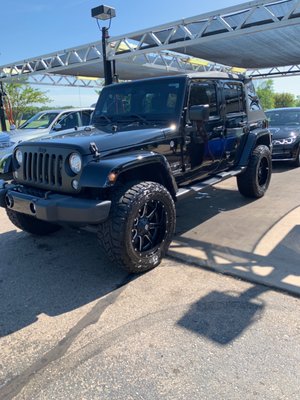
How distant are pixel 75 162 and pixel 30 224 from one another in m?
1.52

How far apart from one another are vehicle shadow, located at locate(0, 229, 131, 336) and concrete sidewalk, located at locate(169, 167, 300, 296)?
89 cm

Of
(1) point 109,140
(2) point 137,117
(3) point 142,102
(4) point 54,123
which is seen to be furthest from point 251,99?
(4) point 54,123

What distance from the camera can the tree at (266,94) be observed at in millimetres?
31680

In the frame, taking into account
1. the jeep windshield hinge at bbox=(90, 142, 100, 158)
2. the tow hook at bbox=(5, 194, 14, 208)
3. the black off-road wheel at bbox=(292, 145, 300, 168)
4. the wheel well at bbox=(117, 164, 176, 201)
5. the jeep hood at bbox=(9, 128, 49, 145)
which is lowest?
the black off-road wheel at bbox=(292, 145, 300, 168)

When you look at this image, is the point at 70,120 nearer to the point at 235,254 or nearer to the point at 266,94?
the point at 235,254

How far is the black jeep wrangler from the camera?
10.3ft

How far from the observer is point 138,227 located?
3393 mm

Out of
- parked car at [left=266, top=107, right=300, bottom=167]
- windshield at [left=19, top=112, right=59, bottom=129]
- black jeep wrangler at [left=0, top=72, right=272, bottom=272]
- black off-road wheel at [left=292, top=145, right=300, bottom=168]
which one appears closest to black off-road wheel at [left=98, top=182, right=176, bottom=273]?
black jeep wrangler at [left=0, top=72, right=272, bottom=272]

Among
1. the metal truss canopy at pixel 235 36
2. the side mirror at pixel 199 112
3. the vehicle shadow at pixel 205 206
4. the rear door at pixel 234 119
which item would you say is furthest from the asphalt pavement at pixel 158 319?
the metal truss canopy at pixel 235 36

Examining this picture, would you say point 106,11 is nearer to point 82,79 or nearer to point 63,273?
point 63,273

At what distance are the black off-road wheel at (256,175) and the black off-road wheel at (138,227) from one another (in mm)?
2386

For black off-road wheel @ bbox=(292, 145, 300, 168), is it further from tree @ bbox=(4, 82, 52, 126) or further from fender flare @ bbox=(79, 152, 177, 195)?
tree @ bbox=(4, 82, 52, 126)

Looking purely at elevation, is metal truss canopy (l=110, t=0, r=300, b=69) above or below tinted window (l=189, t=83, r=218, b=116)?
above

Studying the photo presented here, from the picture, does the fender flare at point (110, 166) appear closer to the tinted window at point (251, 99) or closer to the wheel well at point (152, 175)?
the wheel well at point (152, 175)
